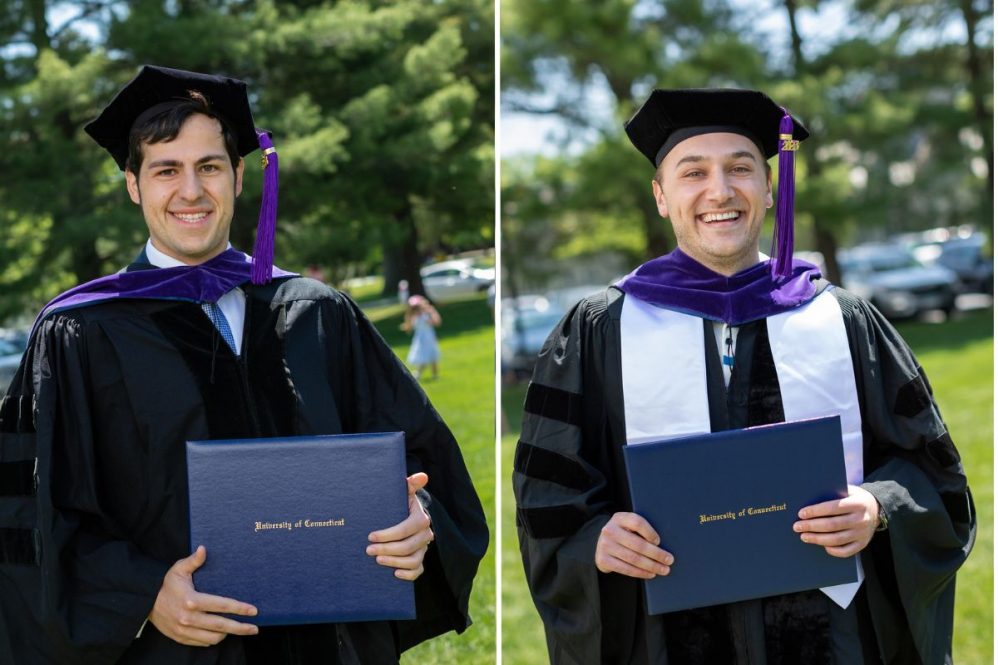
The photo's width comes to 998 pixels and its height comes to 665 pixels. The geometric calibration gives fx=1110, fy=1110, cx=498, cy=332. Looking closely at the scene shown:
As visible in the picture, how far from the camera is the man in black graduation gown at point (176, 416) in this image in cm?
249

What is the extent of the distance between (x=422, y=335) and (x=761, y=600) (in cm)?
327

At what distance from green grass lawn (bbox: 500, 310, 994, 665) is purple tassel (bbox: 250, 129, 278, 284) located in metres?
3.73

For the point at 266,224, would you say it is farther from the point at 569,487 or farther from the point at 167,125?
the point at 569,487

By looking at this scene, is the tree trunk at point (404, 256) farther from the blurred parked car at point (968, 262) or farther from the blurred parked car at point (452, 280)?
the blurred parked car at point (968, 262)

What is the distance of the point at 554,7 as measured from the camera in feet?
46.3

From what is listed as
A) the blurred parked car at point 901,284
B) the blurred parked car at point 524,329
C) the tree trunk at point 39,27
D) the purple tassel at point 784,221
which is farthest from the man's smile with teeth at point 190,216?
the blurred parked car at point 901,284

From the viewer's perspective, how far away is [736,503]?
2.50m

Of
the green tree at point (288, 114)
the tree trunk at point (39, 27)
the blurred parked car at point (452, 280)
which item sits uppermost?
the tree trunk at point (39, 27)

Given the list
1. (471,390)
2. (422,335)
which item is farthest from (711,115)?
(471,390)

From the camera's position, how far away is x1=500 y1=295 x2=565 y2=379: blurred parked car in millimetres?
12789

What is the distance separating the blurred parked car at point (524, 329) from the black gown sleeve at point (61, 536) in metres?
9.67

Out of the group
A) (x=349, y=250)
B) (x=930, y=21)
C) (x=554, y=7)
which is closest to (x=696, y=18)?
(x=554, y=7)

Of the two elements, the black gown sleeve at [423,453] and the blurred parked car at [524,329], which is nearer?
the black gown sleeve at [423,453]

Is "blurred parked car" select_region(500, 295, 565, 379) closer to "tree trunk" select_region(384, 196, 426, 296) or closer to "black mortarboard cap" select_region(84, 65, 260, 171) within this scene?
"tree trunk" select_region(384, 196, 426, 296)
